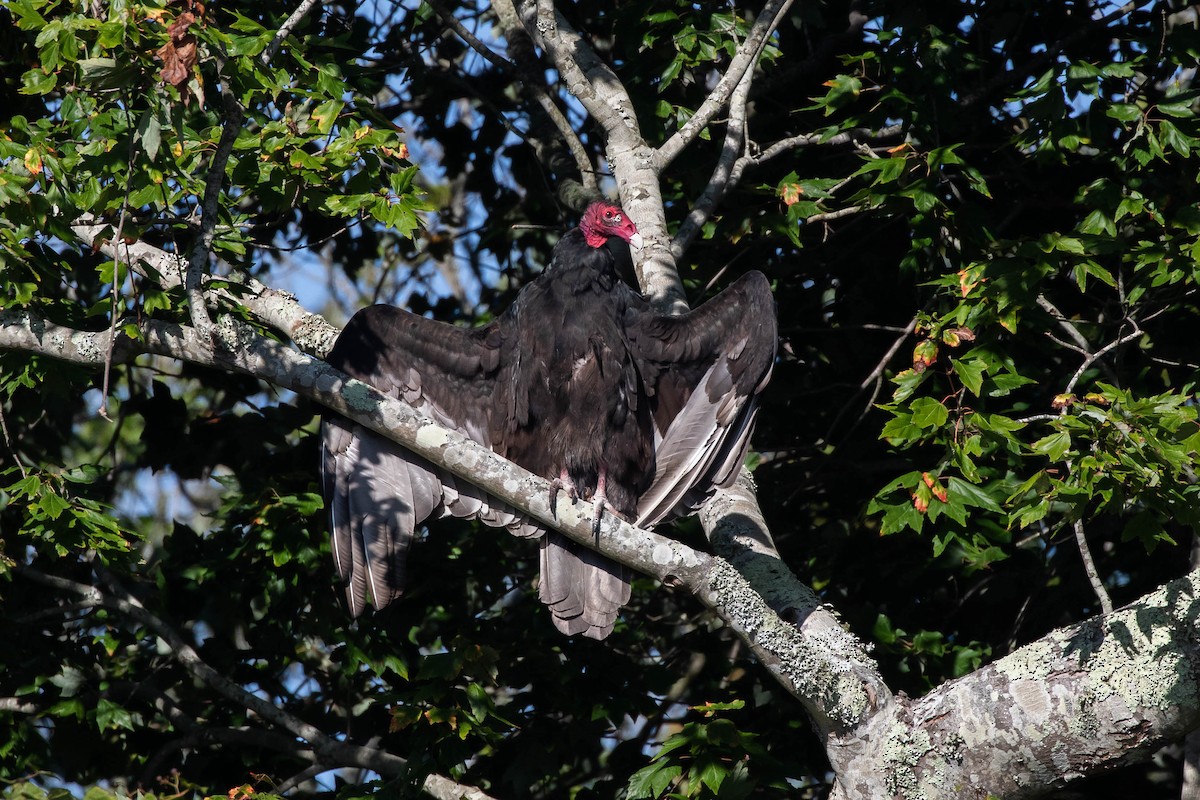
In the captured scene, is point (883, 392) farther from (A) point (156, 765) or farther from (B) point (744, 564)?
(A) point (156, 765)

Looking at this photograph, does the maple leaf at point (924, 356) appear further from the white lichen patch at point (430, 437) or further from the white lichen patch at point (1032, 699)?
the white lichen patch at point (430, 437)

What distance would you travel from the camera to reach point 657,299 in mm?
3529

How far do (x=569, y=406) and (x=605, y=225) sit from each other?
56 cm

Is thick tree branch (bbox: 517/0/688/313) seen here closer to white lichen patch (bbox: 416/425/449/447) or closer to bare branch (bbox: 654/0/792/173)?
bare branch (bbox: 654/0/792/173)

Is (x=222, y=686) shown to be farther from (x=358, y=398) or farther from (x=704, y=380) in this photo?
(x=704, y=380)

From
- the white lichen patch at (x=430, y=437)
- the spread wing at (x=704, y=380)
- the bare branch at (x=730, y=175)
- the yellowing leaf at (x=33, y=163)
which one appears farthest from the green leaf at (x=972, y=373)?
the yellowing leaf at (x=33, y=163)

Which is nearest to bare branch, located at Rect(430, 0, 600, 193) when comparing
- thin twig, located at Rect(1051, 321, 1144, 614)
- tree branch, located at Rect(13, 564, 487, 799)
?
thin twig, located at Rect(1051, 321, 1144, 614)

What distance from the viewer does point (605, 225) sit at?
356cm

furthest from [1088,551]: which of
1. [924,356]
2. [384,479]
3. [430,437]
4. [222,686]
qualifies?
[222,686]

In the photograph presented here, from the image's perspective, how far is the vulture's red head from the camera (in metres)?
3.48

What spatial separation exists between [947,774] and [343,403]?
1.51 metres

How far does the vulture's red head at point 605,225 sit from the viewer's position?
11.4ft

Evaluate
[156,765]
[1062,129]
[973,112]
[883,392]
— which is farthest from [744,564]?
[156,765]

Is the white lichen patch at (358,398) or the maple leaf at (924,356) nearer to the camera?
the white lichen patch at (358,398)
